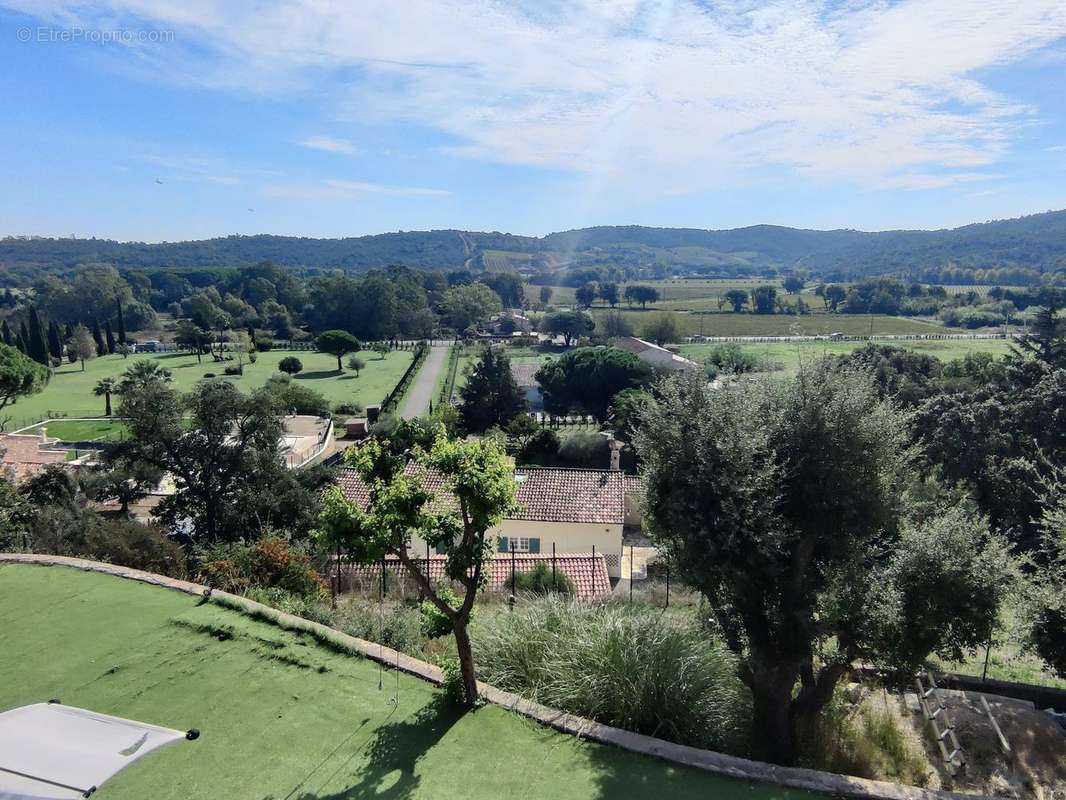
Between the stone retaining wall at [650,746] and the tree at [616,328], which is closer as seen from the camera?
the stone retaining wall at [650,746]

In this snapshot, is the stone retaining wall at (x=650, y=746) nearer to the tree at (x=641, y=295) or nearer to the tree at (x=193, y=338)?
the tree at (x=193, y=338)

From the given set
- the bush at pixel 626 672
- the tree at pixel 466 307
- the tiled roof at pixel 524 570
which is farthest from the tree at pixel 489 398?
the tree at pixel 466 307

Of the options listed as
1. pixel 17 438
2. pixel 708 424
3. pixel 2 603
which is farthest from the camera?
pixel 17 438

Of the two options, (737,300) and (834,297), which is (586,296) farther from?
(834,297)

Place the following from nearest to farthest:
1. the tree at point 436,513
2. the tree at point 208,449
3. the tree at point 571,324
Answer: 1. the tree at point 436,513
2. the tree at point 208,449
3. the tree at point 571,324

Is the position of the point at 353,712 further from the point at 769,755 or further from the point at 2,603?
the point at 2,603

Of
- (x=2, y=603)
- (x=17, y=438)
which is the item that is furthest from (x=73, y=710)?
(x=17, y=438)
